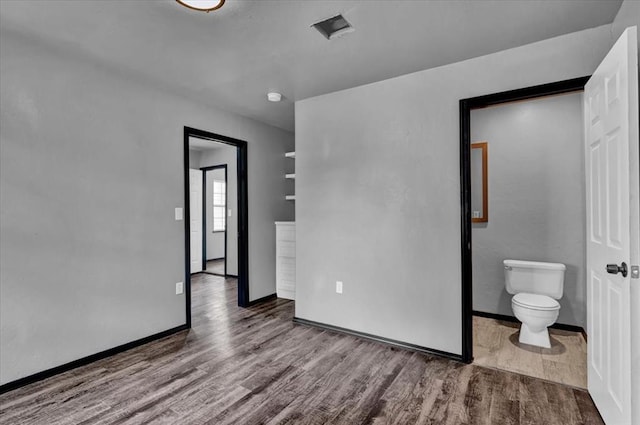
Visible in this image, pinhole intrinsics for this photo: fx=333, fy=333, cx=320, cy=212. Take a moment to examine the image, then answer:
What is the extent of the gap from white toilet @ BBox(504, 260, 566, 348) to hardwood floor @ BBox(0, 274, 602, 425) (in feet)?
2.18

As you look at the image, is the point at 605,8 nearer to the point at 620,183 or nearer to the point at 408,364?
the point at 620,183

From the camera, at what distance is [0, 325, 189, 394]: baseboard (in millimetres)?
2242

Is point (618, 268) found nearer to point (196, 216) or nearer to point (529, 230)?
point (529, 230)

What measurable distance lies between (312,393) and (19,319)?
6.74 ft

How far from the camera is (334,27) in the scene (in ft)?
7.13

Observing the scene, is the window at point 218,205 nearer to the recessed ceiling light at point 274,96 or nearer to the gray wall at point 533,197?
the recessed ceiling light at point 274,96

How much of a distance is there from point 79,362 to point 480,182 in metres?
4.13

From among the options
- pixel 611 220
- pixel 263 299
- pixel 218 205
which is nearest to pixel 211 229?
pixel 218 205

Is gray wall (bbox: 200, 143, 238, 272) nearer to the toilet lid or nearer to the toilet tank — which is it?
the toilet tank

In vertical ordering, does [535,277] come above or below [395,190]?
below

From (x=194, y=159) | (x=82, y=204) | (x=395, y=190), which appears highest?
(x=194, y=159)

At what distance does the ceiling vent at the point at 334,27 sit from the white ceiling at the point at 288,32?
51 millimetres

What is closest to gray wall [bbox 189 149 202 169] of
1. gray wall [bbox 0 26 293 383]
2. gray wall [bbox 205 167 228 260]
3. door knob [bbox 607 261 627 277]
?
gray wall [bbox 205 167 228 260]

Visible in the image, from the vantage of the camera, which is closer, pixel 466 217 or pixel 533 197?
pixel 466 217
